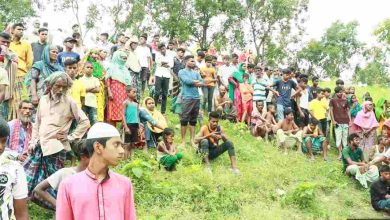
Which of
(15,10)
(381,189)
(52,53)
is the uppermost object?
(15,10)

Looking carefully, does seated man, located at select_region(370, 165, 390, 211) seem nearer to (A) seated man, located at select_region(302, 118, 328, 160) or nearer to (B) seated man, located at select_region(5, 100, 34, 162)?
(A) seated man, located at select_region(302, 118, 328, 160)

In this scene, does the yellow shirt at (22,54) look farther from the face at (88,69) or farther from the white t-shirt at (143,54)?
the white t-shirt at (143,54)

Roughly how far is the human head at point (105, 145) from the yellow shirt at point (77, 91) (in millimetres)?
4481

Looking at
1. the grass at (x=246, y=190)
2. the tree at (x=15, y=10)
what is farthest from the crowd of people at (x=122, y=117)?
the tree at (x=15, y=10)

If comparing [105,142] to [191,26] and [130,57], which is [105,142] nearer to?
[130,57]

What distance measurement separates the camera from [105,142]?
10.2 ft

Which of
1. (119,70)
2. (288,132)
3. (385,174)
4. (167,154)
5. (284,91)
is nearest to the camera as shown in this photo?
(167,154)

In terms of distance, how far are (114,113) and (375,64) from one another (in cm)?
3055

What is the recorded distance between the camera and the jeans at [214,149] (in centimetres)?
913

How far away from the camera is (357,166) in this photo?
1011 cm

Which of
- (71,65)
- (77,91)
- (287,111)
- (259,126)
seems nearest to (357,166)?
(287,111)

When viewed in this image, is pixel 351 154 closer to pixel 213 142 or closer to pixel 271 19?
pixel 213 142

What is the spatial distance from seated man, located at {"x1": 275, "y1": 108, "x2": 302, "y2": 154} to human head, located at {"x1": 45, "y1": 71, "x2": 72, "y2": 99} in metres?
6.81

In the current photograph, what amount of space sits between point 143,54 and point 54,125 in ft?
19.5
